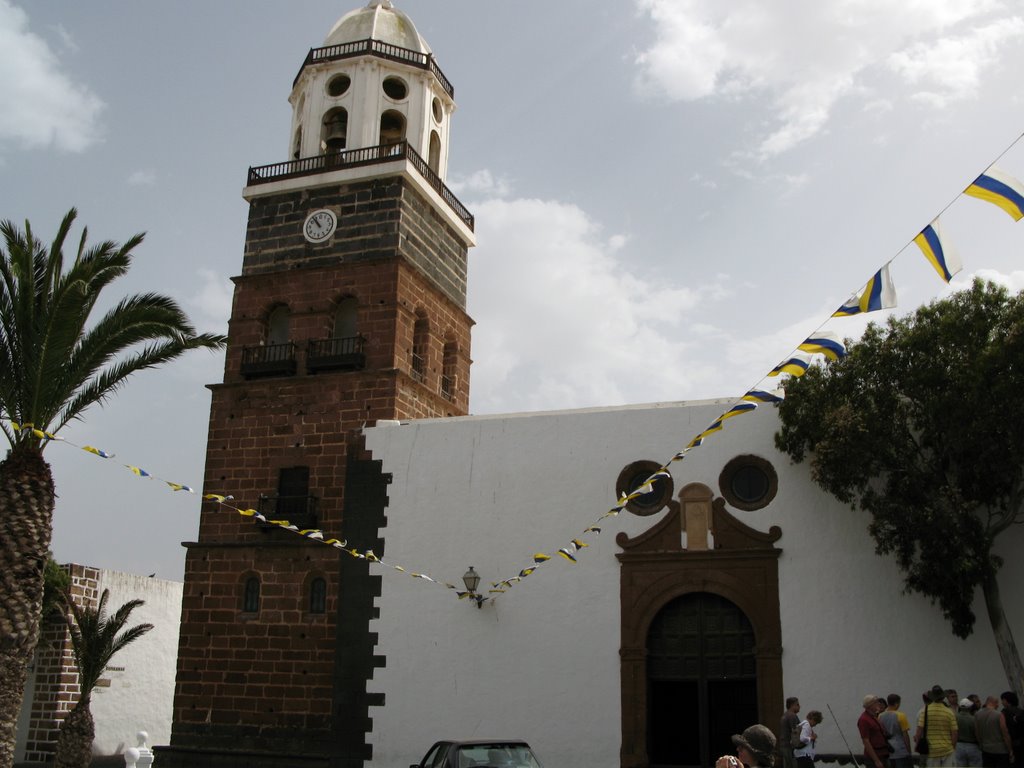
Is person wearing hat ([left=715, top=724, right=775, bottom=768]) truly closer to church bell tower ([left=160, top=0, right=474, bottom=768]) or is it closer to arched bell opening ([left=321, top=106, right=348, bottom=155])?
church bell tower ([left=160, top=0, right=474, bottom=768])

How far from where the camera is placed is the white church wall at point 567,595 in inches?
575

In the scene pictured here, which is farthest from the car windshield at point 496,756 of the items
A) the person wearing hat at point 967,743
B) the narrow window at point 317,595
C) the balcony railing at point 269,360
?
the balcony railing at point 269,360

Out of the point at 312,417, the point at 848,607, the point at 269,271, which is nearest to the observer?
the point at 848,607

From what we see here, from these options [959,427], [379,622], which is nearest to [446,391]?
[379,622]

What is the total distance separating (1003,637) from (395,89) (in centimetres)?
1532

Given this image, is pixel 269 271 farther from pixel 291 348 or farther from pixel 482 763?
pixel 482 763

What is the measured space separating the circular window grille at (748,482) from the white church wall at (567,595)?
0.39ft

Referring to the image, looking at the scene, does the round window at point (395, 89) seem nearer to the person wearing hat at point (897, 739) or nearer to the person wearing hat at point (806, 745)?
the person wearing hat at point (806, 745)

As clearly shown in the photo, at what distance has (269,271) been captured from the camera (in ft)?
66.6

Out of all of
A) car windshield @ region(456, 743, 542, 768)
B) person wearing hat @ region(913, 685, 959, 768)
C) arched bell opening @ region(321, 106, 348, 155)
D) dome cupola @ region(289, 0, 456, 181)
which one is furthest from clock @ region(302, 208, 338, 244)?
person wearing hat @ region(913, 685, 959, 768)

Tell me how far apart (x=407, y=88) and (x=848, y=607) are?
1341 centimetres

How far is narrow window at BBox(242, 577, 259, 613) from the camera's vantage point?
17859 mm

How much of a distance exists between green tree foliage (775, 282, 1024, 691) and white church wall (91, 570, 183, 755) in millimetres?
16040

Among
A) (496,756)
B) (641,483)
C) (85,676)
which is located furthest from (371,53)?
(496,756)
